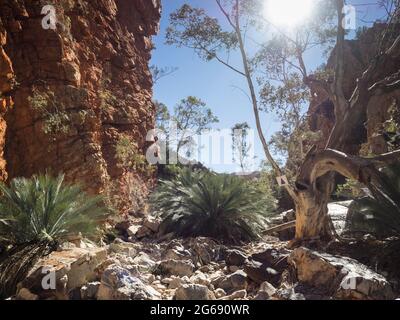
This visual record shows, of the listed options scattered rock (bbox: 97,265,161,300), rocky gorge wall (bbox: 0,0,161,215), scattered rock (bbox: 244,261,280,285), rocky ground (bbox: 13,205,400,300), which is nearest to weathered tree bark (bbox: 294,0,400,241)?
rocky ground (bbox: 13,205,400,300)

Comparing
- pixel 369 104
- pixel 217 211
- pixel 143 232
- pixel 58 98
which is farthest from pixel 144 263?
pixel 369 104

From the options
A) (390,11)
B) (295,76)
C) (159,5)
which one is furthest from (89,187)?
(159,5)

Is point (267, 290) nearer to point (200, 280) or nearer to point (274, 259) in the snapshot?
point (200, 280)

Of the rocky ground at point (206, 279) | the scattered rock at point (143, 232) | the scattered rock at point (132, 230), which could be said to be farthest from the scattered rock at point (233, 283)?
the scattered rock at point (132, 230)

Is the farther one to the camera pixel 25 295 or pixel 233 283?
pixel 233 283

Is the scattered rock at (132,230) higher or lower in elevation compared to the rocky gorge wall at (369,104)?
lower

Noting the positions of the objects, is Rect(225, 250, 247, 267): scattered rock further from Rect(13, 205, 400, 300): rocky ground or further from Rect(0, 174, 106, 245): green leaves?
Rect(0, 174, 106, 245): green leaves

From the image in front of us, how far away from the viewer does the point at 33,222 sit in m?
5.27

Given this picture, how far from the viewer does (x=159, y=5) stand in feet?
64.1

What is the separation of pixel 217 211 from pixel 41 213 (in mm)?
4402

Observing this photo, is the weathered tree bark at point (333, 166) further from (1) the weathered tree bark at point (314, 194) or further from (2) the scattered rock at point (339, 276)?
(2) the scattered rock at point (339, 276)

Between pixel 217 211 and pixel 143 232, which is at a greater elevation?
pixel 217 211

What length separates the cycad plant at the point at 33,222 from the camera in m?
4.54
